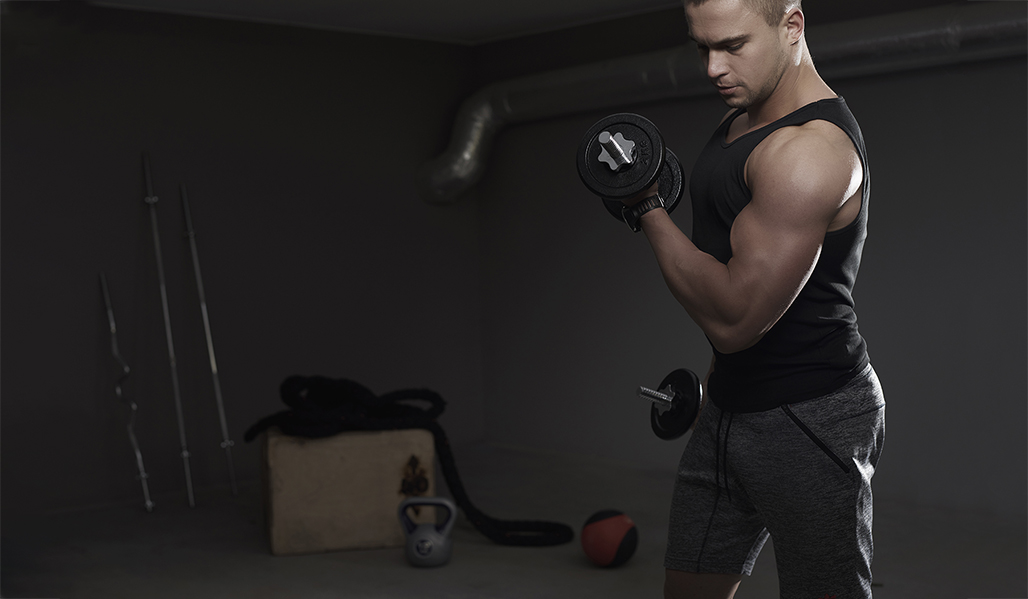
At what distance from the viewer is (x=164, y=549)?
3395mm

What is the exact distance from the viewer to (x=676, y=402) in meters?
1.57

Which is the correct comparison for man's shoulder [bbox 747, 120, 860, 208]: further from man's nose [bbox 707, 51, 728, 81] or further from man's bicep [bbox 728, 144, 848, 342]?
man's nose [bbox 707, 51, 728, 81]

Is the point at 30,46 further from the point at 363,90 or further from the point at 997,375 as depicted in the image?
the point at 997,375

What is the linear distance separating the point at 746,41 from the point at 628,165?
23cm

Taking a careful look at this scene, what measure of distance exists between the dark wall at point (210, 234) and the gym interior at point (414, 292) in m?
0.01

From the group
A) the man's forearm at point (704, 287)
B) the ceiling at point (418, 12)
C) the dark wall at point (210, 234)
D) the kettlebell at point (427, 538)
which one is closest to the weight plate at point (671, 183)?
the man's forearm at point (704, 287)

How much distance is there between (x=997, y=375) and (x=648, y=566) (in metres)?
1.58

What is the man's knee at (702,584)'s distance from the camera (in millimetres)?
1511

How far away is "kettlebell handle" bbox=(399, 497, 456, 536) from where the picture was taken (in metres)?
3.16

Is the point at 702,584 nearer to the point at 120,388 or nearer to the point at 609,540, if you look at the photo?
the point at 609,540

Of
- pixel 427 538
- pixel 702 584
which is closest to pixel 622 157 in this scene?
pixel 702 584

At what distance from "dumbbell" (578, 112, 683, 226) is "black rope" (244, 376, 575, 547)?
2.19 m

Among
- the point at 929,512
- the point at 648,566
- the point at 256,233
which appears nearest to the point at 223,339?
the point at 256,233

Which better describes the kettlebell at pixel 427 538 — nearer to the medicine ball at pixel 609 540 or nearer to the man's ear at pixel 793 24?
the medicine ball at pixel 609 540
